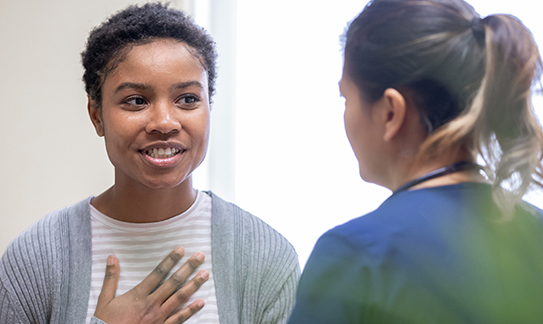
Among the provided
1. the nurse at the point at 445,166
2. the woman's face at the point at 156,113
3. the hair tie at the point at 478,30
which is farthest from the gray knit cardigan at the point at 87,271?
the hair tie at the point at 478,30

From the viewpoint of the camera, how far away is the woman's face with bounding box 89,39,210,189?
655 mm

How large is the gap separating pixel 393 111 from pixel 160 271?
17.8 inches

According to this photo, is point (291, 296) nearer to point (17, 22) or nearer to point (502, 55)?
point (502, 55)

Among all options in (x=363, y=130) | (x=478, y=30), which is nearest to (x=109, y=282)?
(x=363, y=130)

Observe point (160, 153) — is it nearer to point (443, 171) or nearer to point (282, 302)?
point (282, 302)

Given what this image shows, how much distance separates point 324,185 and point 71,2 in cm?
80

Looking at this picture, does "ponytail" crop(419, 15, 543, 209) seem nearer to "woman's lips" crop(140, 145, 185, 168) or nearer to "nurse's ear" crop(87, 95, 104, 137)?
"woman's lips" crop(140, 145, 185, 168)

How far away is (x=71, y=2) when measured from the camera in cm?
104

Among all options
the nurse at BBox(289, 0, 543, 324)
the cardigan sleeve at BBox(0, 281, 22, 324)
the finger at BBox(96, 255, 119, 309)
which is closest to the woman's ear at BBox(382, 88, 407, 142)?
the nurse at BBox(289, 0, 543, 324)

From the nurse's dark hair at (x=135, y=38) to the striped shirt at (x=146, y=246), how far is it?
20 cm

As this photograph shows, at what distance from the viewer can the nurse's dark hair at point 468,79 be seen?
37cm

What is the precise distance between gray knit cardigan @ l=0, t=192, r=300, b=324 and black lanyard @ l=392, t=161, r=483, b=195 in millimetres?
346

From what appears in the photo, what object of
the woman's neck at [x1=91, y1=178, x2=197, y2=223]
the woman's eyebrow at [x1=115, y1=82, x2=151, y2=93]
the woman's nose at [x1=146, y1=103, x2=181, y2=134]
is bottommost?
the woman's neck at [x1=91, y1=178, x2=197, y2=223]

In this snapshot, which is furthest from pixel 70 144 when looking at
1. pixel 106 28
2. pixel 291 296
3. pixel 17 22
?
pixel 291 296
